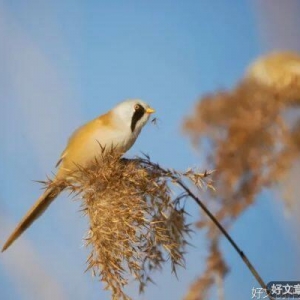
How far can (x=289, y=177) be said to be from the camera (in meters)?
1.46

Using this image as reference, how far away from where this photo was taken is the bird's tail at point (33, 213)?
1.05 meters

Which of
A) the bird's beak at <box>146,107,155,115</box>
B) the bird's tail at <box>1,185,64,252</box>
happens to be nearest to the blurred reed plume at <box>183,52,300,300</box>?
the bird's beak at <box>146,107,155,115</box>

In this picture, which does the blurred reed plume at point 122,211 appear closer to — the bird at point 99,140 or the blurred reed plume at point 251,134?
the bird at point 99,140

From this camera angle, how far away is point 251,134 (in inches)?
54.8

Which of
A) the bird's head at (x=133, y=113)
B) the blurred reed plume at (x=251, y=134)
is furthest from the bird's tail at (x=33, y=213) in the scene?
the blurred reed plume at (x=251, y=134)

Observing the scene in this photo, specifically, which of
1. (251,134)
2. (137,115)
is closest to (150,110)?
(137,115)

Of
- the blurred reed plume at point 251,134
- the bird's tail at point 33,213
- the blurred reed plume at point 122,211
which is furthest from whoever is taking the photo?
the blurred reed plume at point 251,134

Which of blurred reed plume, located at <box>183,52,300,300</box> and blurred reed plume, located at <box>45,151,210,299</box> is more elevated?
blurred reed plume, located at <box>183,52,300,300</box>

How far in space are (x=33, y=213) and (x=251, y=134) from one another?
24.5 inches

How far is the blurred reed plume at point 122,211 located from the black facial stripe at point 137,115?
13 centimetres

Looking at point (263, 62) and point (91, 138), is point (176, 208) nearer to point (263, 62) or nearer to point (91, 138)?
point (91, 138)

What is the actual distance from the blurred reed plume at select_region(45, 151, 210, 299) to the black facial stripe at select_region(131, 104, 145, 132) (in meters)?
0.13

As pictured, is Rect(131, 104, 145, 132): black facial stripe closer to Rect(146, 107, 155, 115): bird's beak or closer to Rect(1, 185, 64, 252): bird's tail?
Rect(146, 107, 155, 115): bird's beak

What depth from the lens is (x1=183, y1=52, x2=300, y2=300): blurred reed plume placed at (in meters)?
1.34
